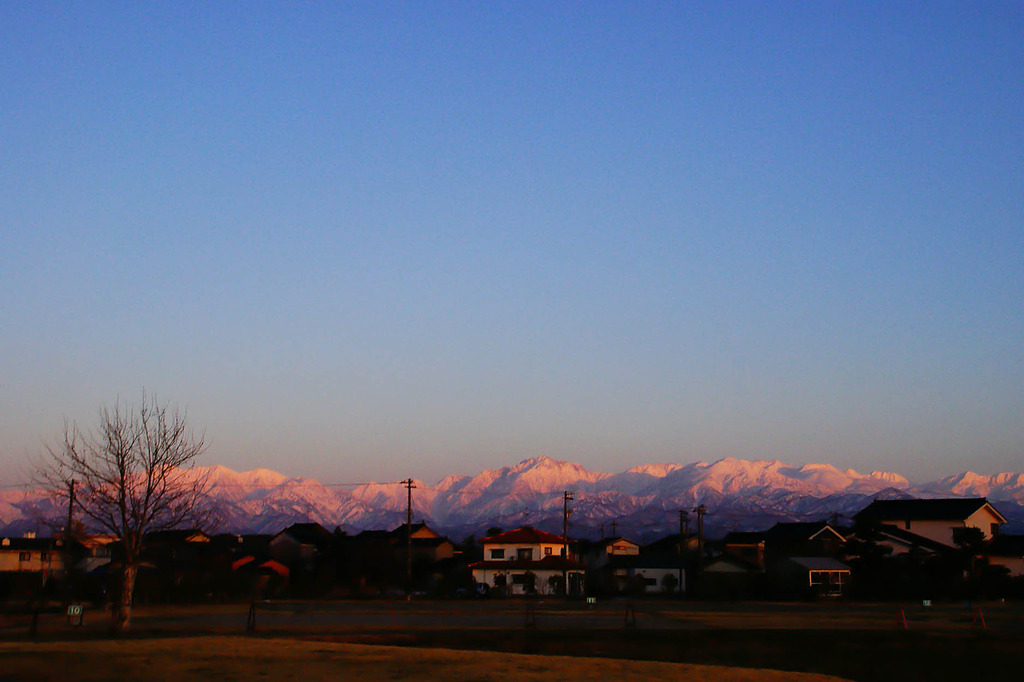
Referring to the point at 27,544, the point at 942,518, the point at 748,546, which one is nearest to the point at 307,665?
the point at 748,546

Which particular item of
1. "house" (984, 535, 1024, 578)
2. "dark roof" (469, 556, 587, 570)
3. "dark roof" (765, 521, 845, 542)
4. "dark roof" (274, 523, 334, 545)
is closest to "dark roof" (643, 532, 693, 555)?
"dark roof" (765, 521, 845, 542)

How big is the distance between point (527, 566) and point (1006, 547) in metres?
36.7

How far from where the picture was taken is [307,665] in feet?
70.4

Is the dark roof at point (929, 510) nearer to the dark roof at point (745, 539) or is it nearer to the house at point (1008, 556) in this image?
the house at point (1008, 556)

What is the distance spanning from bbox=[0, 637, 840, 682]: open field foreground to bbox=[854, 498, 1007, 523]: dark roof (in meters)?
63.2

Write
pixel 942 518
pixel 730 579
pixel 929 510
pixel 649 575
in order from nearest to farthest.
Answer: pixel 730 579
pixel 649 575
pixel 942 518
pixel 929 510

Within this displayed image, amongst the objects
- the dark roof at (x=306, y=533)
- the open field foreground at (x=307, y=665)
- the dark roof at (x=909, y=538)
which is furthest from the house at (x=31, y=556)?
the dark roof at (x=909, y=538)

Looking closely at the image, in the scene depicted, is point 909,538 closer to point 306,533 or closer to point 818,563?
point 818,563

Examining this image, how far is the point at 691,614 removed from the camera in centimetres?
4547

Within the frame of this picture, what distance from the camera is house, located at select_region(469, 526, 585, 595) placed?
73812mm

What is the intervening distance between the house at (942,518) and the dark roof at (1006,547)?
3009 mm

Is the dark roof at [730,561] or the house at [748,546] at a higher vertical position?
the house at [748,546]

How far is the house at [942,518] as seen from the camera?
264 ft

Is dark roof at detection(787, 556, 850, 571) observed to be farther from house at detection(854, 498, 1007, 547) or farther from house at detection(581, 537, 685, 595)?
house at detection(854, 498, 1007, 547)
